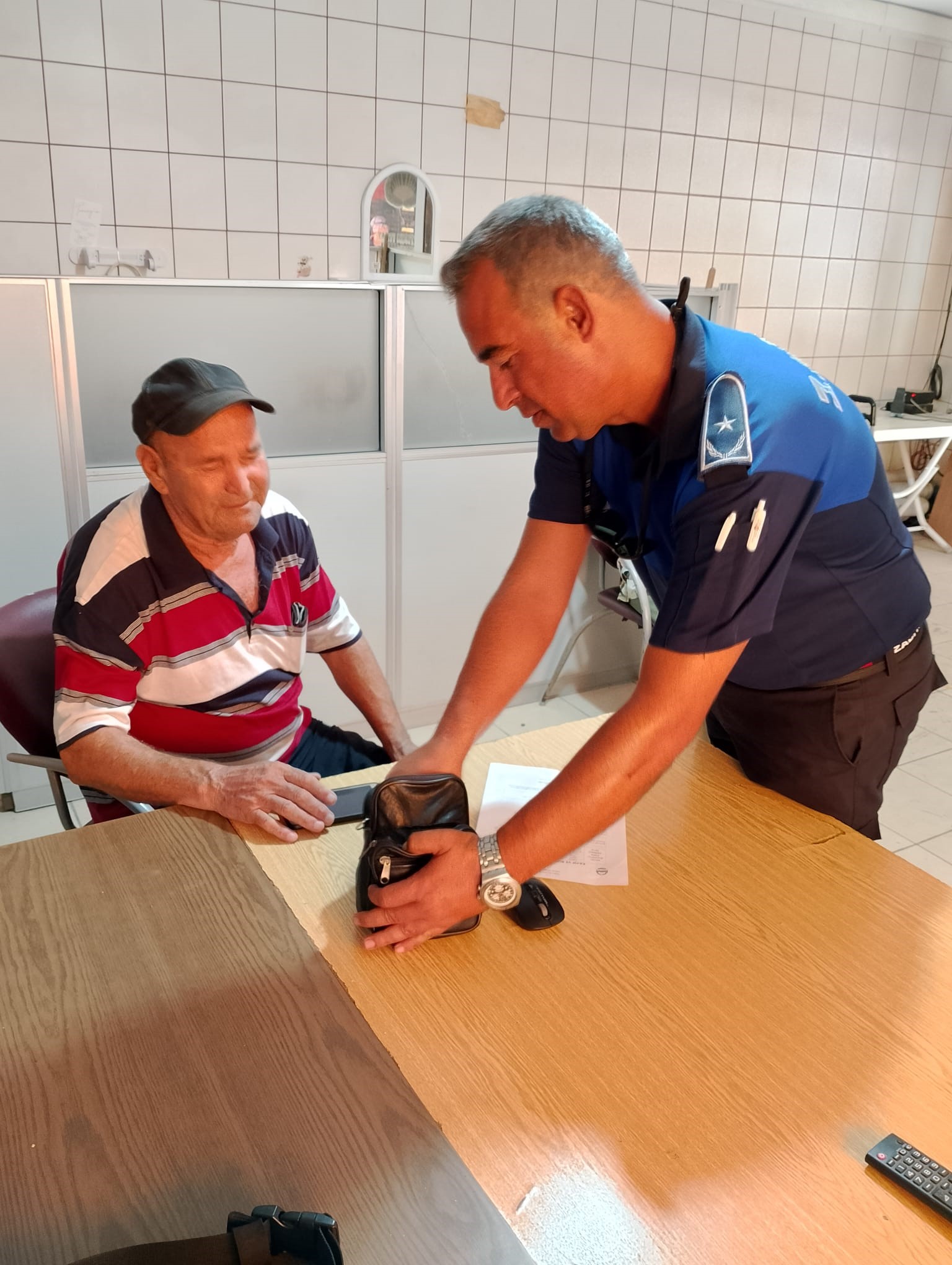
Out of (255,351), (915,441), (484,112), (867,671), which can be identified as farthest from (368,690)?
(915,441)

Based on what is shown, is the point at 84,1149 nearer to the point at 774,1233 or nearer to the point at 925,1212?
the point at 774,1233

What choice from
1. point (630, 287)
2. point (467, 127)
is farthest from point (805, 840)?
point (467, 127)

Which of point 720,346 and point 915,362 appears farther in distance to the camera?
point 915,362

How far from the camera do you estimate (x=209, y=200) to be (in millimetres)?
2584

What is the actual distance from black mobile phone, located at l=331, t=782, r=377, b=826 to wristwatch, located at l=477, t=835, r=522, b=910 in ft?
0.83

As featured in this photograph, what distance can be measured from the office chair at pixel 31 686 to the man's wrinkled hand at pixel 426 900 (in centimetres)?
58

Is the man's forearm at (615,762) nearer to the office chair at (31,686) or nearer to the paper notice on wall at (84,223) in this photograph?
the office chair at (31,686)

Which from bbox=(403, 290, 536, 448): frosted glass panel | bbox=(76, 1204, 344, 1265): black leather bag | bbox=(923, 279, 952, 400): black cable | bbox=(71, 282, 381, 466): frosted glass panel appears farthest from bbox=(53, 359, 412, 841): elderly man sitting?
bbox=(923, 279, 952, 400): black cable

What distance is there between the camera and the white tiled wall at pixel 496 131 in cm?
240

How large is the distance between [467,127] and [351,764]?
2.10 m

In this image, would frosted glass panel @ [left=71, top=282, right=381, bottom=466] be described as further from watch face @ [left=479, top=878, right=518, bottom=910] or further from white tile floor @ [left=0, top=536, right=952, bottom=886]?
watch face @ [left=479, top=878, right=518, bottom=910]

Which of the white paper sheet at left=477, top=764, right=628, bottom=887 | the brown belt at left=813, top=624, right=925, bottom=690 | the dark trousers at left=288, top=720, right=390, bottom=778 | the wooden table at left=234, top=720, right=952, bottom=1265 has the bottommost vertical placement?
the dark trousers at left=288, top=720, right=390, bottom=778

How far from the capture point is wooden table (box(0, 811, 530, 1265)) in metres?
0.74

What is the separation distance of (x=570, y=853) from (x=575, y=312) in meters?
0.65
